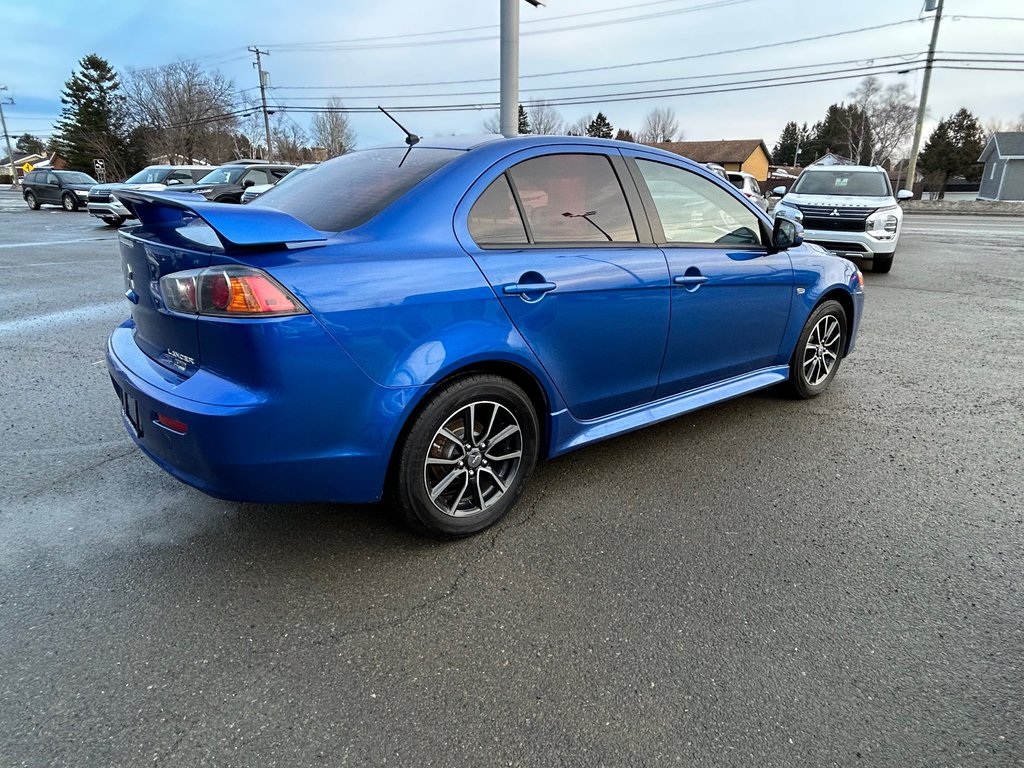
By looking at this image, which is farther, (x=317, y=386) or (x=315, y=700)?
(x=317, y=386)

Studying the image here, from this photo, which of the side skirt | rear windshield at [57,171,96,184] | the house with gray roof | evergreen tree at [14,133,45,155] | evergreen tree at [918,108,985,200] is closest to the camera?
the side skirt

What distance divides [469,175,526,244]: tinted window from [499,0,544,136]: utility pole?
22.6 ft

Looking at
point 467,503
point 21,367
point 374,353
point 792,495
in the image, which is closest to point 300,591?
point 467,503

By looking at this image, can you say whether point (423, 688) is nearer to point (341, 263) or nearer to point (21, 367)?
point (341, 263)

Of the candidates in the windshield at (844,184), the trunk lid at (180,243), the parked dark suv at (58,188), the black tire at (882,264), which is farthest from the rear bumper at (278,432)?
the parked dark suv at (58,188)

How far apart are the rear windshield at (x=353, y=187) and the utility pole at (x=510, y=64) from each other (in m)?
6.41

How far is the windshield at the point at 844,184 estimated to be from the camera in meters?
11.2

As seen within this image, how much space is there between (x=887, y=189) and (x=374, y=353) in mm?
11884

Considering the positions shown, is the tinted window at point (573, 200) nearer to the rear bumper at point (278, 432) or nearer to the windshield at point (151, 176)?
the rear bumper at point (278, 432)

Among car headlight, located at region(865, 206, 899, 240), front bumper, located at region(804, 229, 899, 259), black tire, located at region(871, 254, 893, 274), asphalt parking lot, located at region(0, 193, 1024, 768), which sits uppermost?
car headlight, located at region(865, 206, 899, 240)

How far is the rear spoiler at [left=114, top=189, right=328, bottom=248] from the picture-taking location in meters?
2.18

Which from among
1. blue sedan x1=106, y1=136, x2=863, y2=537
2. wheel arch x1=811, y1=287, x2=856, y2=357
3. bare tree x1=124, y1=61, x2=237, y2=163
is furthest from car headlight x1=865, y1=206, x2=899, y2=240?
bare tree x1=124, y1=61, x2=237, y2=163

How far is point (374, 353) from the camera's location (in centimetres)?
236

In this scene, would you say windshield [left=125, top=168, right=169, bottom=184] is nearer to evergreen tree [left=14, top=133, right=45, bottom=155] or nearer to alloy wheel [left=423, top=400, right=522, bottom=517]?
alloy wheel [left=423, top=400, right=522, bottom=517]
